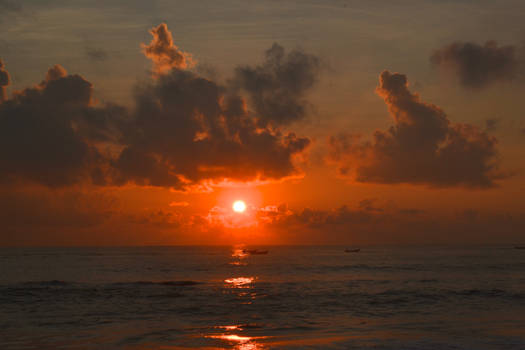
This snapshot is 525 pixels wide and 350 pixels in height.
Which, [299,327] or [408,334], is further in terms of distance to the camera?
[299,327]

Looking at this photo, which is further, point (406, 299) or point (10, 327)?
point (406, 299)

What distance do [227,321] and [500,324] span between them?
21.1m

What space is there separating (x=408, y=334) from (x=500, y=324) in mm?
8828

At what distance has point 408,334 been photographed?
33.2 m

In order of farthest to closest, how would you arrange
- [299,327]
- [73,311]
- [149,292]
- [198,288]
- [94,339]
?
[198,288], [149,292], [73,311], [299,327], [94,339]

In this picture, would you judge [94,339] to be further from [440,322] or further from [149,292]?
[149,292]

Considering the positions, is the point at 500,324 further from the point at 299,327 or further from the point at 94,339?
the point at 94,339

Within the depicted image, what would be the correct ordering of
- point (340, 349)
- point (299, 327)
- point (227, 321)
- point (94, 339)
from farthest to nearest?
point (227, 321) → point (299, 327) → point (94, 339) → point (340, 349)

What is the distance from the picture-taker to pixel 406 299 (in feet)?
178

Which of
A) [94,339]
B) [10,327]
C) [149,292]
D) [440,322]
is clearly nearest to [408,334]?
[440,322]

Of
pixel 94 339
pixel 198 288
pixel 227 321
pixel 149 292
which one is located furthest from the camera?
pixel 198 288

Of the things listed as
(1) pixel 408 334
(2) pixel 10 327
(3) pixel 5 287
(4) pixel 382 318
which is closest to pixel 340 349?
(1) pixel 408 334

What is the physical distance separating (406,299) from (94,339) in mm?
35008

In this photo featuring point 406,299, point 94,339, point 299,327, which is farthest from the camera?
point 406,299
